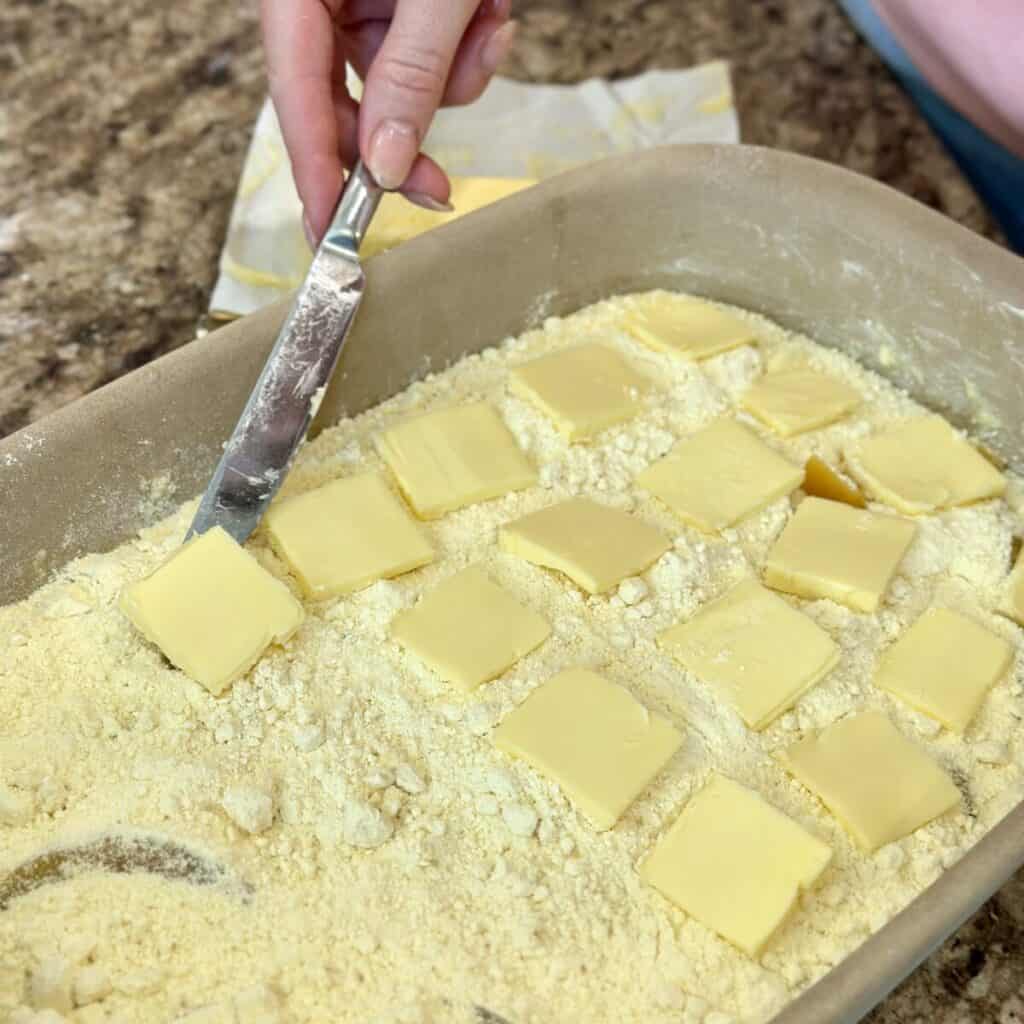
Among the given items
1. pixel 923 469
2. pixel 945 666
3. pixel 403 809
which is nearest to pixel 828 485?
pixel 923 469

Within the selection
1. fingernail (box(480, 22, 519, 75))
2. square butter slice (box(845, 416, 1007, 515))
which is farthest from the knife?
square butter slice (box(845, 416, 1007, 515))

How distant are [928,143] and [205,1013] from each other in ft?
4.91

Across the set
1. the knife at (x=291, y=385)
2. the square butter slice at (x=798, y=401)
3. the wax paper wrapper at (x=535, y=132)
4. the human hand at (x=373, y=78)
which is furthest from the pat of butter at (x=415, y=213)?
the square butter slice at (x=798, y=401)

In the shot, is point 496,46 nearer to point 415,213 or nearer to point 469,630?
point 415,213

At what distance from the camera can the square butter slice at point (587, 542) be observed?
3.60 ft

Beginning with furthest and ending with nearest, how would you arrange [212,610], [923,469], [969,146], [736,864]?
[969,146], [923,469], [212,610], [736,864]

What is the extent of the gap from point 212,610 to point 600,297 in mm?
639

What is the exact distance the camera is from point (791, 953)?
0.88 meters

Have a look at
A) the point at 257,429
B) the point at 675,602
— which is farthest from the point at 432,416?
the point at 675,602

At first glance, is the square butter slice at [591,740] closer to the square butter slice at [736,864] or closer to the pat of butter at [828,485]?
the square butter slice at [736,864]

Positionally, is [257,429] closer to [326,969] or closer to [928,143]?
[326,969]

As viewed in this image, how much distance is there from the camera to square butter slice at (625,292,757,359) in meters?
1.33

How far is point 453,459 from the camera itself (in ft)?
3.89

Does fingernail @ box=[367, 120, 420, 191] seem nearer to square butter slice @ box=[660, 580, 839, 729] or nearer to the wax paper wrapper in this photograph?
the wax paper wrapper
